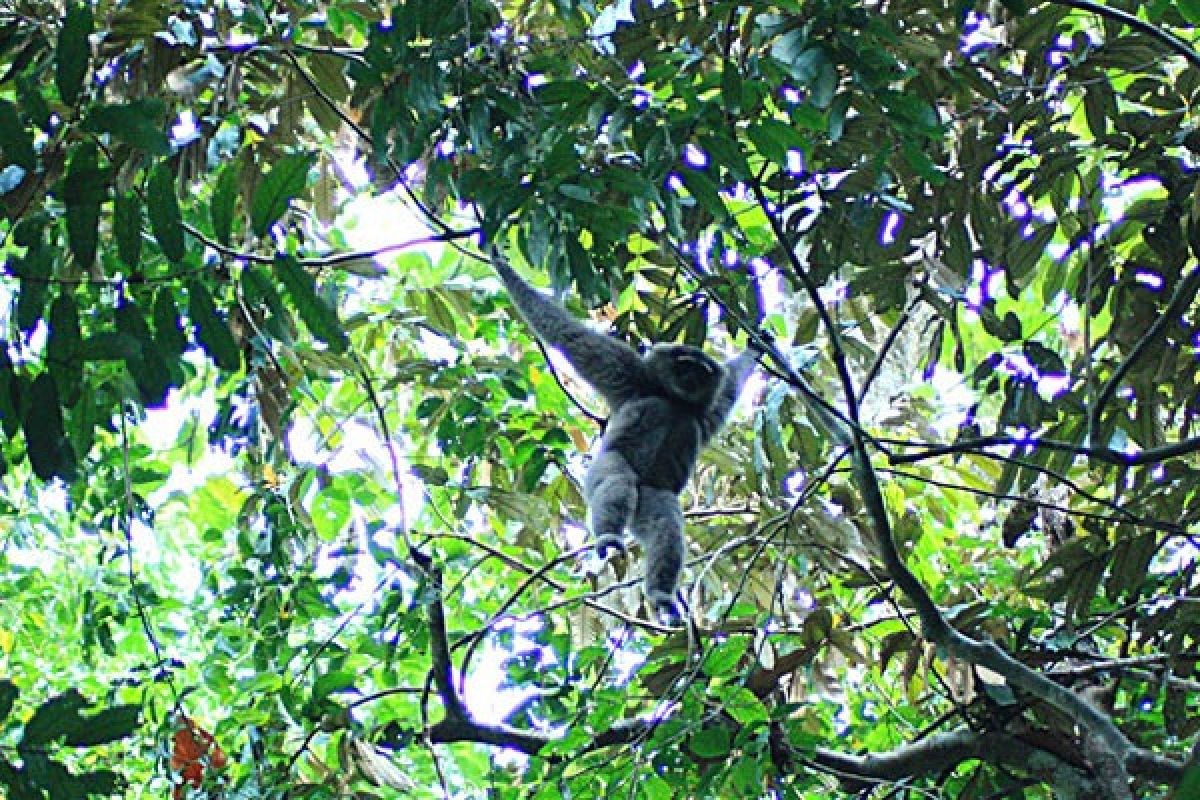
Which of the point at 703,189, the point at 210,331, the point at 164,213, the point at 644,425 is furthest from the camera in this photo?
the point at 644,425

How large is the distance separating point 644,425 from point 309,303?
3.01 m

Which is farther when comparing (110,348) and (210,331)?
(210,331)

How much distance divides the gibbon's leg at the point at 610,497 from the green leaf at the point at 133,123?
2836 millimetres

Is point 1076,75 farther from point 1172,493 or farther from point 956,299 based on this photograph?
point 1172,493

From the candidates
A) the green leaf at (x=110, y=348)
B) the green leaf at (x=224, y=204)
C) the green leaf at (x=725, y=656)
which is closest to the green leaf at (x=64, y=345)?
the green leaf at (x=110, y=348)

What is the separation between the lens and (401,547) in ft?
20.9

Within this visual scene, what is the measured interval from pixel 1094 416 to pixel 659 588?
1960 mm

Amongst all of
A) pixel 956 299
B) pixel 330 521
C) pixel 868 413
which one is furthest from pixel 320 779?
pixel 956 299

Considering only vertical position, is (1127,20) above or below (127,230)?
above

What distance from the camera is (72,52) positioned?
2367 millimetres

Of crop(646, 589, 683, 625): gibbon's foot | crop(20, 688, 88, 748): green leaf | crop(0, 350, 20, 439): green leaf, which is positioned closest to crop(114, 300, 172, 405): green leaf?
crop(0, 350, 20, 439): green leaf

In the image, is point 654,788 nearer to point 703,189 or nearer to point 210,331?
point 703,189

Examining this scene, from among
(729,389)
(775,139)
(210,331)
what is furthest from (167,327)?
(729,389)

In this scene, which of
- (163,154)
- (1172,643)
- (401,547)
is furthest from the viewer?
(401,547)
